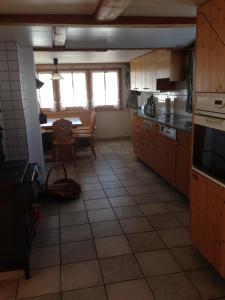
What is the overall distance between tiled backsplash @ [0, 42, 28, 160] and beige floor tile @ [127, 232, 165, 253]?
1.76m

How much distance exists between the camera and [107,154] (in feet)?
19.9

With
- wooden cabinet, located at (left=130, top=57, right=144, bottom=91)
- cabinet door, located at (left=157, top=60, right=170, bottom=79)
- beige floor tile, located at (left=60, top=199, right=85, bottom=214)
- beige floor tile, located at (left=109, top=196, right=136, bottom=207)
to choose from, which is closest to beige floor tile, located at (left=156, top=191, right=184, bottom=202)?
beige floor tile, located at (left=109, top=196, right=136, bottom=207)

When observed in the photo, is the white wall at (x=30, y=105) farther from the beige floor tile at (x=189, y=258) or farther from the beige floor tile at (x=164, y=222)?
the beige floor tile at (x=189, y=258)

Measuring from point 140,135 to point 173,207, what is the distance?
2.02 m

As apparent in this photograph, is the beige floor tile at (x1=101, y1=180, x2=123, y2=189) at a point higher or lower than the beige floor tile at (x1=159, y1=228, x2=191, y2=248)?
higher

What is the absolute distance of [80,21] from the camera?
7.51 feet

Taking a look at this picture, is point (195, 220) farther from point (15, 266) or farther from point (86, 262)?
point (15, 266)

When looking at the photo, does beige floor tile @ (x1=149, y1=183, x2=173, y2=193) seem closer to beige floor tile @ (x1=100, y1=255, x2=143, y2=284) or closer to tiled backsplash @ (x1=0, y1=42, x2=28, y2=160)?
beige floor tile @ (x1=100, y1=255, x2=143, y2=284)

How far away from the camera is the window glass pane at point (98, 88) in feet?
23.6

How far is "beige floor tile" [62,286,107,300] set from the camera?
6.41 feet

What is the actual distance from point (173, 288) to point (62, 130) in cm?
377

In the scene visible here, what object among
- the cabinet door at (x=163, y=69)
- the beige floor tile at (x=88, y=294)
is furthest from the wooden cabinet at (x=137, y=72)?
the beige floor tile at (x=88, y=294)

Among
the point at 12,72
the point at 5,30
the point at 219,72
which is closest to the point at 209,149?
the point at 219,72

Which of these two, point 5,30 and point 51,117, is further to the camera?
point 51,117
